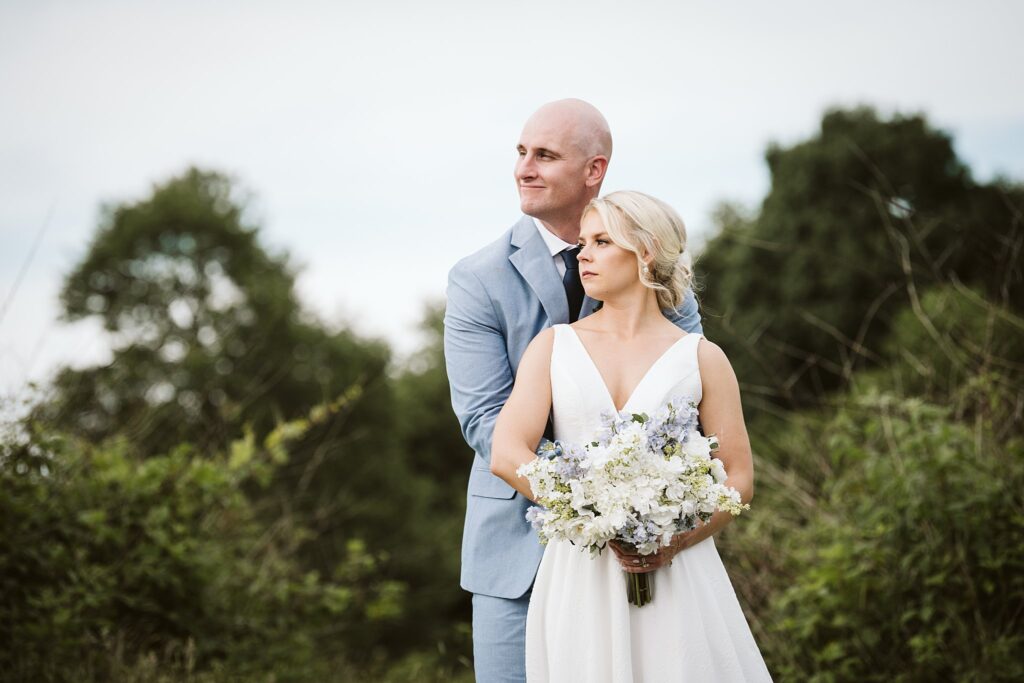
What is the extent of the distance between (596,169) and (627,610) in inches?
73.4

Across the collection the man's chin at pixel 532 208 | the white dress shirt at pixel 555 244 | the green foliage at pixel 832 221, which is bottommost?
the white dress shirt at pixel 555 244

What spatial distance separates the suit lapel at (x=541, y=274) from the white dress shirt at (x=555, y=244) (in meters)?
0.03

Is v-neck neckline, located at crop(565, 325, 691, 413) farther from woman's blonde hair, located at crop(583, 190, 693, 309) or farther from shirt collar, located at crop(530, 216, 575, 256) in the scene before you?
shirt collar, located at crop(530, 216, 575, 256)

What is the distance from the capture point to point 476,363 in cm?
406

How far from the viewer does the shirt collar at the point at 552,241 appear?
4.28m

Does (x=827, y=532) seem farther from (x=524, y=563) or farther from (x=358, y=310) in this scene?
(x=358, y=310)

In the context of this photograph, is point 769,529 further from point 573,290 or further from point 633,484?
point 633,484

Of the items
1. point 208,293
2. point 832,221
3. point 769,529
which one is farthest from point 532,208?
point 208,293

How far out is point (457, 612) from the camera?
2689cm

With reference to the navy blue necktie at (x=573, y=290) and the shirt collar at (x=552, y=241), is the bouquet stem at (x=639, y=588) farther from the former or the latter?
the shirt collar at (x=552, y=241)

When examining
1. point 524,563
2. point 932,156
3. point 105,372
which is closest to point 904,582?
point 524,563

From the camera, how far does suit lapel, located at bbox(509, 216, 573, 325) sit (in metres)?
4.13

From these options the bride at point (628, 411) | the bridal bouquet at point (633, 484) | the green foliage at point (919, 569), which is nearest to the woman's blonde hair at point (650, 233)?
the bride at point (628, 411)

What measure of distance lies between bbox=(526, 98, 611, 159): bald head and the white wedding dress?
1.06 meters
